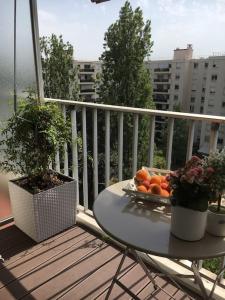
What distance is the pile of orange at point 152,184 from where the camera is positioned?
4.19 ft

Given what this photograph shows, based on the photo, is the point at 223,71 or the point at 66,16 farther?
the point at 223,71

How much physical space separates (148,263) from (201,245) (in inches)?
45.9

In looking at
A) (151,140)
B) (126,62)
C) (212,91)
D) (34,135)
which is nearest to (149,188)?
(151,140)

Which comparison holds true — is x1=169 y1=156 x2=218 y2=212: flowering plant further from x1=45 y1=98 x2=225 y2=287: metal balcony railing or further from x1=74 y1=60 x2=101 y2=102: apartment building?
x1=74 y1=60 x2=101 y2=102: apartment building

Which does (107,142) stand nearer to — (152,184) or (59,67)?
(152,184)

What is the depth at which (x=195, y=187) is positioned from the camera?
0.93 metres

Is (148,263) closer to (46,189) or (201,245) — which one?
(46,189)

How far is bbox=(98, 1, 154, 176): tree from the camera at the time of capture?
48.6ft

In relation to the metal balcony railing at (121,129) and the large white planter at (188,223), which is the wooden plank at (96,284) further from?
the large white planter at (188,223)

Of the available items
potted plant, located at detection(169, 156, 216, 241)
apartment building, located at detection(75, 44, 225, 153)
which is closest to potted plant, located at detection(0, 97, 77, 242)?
potted plant, located at detection(169, 156, 216, 241)

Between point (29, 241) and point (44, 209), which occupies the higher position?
point (44, 209)

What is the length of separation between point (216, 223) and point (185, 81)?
74.3 ft

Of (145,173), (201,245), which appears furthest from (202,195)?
(145,173)

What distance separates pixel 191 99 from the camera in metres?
21.6
